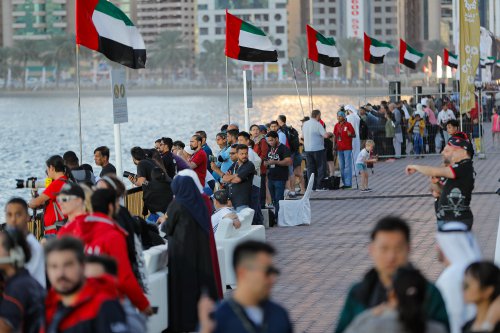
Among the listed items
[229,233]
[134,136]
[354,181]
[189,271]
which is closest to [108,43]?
[229,233]

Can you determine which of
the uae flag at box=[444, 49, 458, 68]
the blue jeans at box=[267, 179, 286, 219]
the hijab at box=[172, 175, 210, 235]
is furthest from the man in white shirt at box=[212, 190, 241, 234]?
the uae flag at box=[444, 49, 458, 68]

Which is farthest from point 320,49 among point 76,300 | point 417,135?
point 76,300

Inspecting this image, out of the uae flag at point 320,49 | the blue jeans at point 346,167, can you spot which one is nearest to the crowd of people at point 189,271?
the blue jeans at point 346,167

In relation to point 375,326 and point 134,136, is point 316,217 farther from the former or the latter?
point 134,136

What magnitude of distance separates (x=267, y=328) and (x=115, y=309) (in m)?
0.78

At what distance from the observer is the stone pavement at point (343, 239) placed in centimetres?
1270

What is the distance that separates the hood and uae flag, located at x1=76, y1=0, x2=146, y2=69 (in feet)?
37.4

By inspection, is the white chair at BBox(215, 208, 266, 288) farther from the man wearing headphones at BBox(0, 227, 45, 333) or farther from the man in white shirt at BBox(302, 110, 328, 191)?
the man in white shirt at BBox(302, 110, 328, 191)

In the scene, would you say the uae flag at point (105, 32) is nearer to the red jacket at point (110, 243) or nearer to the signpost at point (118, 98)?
the signpost at point (118, 98)

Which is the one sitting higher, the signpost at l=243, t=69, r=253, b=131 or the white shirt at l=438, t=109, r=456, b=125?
the signpost at l=243, t=69, r=253, b=131

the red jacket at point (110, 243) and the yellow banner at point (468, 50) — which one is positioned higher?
the yellow banner at point (468, 50)

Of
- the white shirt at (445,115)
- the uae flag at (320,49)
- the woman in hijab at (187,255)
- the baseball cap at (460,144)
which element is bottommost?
the woman in hijab at (187,255)

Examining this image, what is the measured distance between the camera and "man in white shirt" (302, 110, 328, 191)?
81.4ft

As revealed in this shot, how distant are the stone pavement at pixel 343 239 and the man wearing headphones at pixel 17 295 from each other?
4.29 meters
